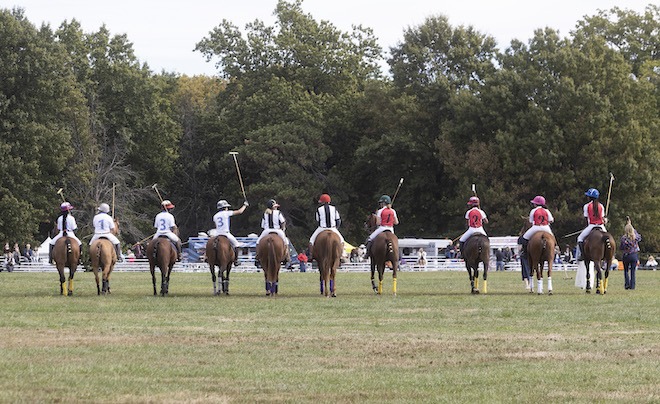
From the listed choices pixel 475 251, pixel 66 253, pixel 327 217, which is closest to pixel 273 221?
pixel 327 217

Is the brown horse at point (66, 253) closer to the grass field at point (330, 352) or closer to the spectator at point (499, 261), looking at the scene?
the grass field at point (330, 352)

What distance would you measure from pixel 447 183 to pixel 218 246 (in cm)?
5228

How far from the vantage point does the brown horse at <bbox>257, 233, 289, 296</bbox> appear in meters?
28.3

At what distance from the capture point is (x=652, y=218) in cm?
7394

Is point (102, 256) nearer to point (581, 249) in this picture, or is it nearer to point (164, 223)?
point (164, 223)

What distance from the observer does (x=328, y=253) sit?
91.6ft

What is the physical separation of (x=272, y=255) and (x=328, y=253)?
1274 millimetres

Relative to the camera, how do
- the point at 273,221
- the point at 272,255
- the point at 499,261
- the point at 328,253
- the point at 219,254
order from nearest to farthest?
the point at 328,253
the point at 272,255
the point at 273,221
the point at 219,254
the point at 499,261

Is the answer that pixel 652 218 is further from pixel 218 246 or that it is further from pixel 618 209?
pixel 218 246

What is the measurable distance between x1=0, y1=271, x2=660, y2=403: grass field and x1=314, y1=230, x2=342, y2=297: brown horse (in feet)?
10.4

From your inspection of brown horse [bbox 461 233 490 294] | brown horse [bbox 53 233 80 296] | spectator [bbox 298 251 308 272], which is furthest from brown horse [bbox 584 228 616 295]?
spectator [bbox 298 251 308 272]

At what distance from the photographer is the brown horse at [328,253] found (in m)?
27.9

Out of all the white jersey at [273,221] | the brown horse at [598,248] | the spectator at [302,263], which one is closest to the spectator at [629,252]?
the brown horse at [598,248]

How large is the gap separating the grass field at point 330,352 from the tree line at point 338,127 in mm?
48355
